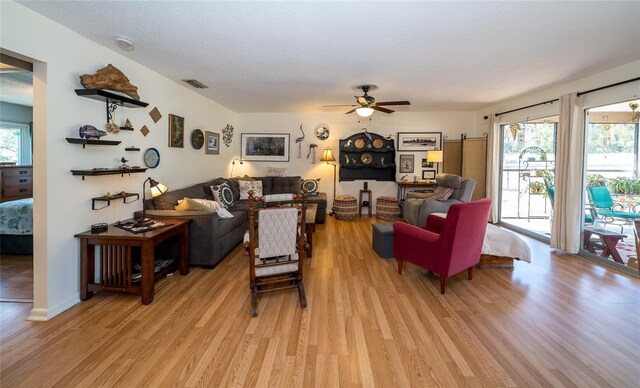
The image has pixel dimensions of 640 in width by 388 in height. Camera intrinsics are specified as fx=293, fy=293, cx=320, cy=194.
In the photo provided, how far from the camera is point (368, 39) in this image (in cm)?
282

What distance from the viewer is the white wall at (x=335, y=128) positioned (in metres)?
6.95

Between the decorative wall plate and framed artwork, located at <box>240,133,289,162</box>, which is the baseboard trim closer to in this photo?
the decorative wall plate

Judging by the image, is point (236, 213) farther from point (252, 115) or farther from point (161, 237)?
point (252, 115)

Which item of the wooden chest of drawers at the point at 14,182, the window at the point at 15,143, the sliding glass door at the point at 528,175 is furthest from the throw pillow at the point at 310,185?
the window at the point at 15,143

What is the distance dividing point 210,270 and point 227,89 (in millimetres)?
2960

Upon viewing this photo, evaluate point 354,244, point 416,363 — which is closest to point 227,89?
point 354,244

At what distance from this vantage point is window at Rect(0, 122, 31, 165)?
6.04 m

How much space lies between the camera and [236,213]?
14.3 ft

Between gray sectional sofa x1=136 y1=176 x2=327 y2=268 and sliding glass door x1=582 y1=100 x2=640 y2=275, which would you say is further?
sliding glass door x1=582 y1=100 x2=640 y2=275

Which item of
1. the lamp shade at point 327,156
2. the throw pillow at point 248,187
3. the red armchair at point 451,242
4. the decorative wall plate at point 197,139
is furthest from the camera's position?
the lamp shade at point 327,156

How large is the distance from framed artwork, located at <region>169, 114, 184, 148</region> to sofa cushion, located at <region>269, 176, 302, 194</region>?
2.28 meters

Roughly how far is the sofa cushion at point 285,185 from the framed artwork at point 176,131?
89.6 inches

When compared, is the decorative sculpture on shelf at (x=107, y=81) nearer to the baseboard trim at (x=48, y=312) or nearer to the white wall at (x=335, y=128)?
the baseboard trim at (x=48, y=312)

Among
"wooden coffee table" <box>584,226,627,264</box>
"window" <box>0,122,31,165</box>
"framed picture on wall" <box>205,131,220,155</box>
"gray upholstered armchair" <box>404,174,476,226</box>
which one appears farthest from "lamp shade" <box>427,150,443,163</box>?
"window" <box>0,122,31,165</box>
